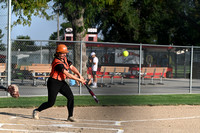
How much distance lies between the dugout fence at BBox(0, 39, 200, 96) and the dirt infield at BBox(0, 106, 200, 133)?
12.0ft

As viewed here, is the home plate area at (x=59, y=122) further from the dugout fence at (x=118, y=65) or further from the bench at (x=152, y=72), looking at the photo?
the bench at (x=152, y=72)

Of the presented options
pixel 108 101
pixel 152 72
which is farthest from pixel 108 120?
pixel 152 72

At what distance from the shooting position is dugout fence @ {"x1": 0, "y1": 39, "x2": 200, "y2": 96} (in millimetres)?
14781

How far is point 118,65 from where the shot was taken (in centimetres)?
1808

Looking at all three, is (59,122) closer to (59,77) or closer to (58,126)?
(58,126)

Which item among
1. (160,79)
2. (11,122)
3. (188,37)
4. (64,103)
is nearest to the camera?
(11,122)

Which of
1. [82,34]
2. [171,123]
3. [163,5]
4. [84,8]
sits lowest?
[171,123]

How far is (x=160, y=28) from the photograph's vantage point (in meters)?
34.3

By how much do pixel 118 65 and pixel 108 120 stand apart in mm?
9663

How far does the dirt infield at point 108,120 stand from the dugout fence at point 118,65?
365cm

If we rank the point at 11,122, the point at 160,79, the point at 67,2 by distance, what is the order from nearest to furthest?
the point at 11,122
the point at 67,2
the point at 160,79

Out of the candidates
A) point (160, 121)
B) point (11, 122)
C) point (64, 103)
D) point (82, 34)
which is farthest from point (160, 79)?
point (11, 122)

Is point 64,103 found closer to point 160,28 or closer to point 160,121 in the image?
point 160,121

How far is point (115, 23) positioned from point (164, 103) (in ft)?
76.4
